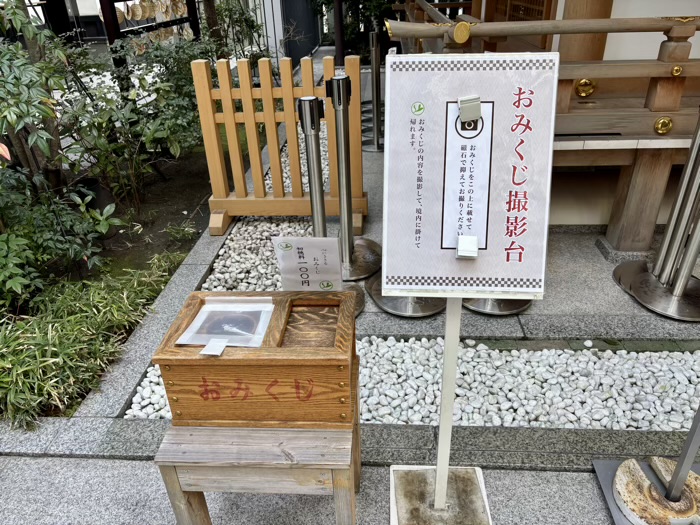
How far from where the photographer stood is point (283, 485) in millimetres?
1646

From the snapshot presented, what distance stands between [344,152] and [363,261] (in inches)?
37.1

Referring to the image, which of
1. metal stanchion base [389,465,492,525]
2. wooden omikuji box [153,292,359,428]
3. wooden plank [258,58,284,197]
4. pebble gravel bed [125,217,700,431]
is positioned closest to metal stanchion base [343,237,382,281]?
pebble gravel bed [125,217,700,431]

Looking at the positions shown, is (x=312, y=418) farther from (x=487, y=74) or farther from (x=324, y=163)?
(x=324, y=163)

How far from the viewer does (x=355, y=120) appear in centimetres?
409

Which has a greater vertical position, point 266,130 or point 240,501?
point 266,130

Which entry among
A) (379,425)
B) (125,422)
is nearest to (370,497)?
(379,425)

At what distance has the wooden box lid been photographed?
1562mm

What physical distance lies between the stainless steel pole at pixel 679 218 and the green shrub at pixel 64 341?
356 cm

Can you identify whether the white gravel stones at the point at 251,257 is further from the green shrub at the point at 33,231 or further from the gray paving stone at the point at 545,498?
the gray paving stone at the point at 545,498

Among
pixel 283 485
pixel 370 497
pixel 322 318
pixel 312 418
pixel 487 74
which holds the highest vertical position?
pixel 487 74

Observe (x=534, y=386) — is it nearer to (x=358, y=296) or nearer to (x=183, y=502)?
(x=358, y=296)

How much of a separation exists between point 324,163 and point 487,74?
4846mm

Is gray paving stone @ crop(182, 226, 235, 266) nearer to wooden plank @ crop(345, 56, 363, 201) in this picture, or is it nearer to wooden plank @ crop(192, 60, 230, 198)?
wooden plank @ crop(192, 60, 230, 198)

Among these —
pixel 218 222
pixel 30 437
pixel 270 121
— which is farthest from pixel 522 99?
pixel 218 222
